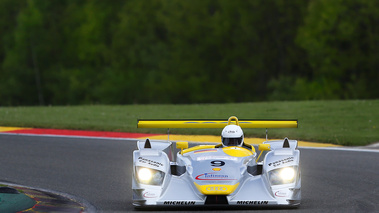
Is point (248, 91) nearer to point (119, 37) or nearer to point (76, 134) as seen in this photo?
point (119, 37)

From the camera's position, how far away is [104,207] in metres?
9.55

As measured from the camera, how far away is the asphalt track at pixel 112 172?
990cm

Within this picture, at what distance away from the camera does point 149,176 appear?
30.7 ft

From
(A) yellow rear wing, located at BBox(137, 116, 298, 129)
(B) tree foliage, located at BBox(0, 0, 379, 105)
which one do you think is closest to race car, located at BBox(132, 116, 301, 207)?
(A) yellow rear wing, located at BBox(137, 116, 298, 129)

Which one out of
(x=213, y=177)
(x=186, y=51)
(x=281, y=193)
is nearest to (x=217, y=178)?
(x=213, y=177)

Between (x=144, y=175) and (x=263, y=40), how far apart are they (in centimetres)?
5608

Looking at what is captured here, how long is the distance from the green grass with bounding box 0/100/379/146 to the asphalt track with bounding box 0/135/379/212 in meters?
2.75

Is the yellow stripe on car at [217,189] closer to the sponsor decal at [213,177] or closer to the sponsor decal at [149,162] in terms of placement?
the sponsor decal at [213,177]

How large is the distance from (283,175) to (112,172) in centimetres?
463

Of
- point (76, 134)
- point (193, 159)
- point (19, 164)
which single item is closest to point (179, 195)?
point (193, 159)

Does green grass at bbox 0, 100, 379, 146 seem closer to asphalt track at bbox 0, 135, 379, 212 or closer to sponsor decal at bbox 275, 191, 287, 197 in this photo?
asphalt track at bbox 0, 135, 379, 212

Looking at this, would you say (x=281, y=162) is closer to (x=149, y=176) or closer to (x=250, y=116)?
(x=149, y=176)

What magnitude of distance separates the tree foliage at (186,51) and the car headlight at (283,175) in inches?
1633

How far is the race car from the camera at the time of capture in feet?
29.2
